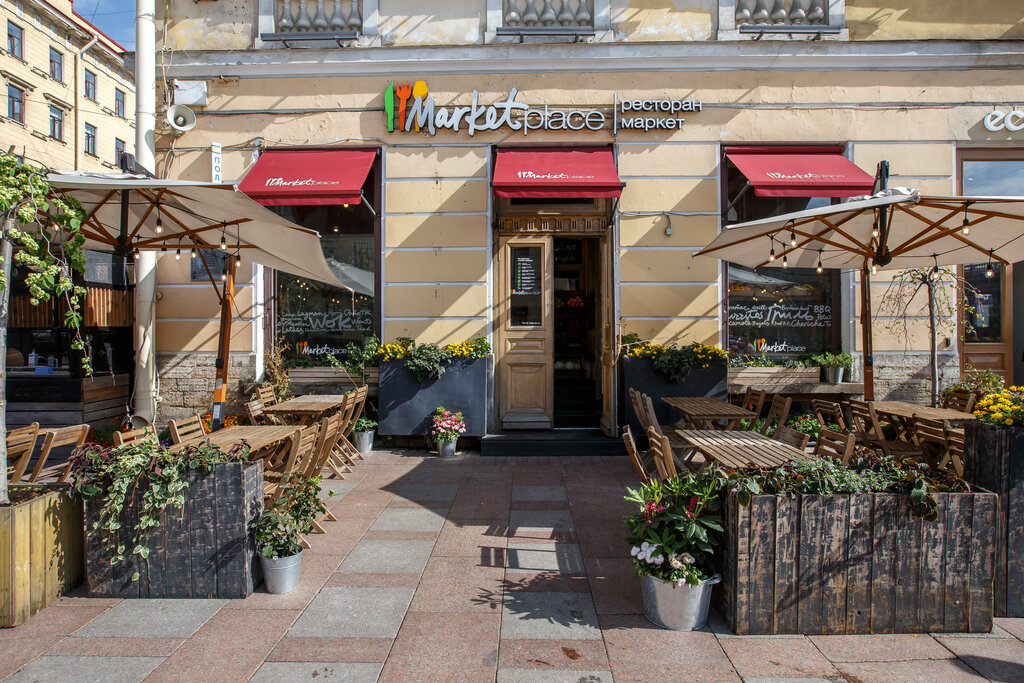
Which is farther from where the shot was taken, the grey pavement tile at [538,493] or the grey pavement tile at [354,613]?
the grey pavement tile at [538,493]

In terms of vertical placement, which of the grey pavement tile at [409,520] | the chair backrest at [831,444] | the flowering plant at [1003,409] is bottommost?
the grey pavement tile at [409,520]

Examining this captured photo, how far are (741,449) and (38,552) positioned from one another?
485 cm

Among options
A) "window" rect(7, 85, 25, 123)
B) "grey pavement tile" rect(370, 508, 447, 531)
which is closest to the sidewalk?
"grey pavement tile" rect(370, 508, 447, 531)

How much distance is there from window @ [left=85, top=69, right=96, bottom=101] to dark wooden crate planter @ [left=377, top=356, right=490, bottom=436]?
29.0 meters

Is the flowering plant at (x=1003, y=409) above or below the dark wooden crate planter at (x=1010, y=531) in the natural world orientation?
above

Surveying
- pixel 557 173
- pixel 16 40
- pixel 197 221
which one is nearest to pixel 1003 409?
pixel 557 173

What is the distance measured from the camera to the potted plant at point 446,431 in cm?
797

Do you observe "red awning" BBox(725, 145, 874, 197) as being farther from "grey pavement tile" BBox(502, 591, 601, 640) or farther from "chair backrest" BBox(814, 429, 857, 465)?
"grey pavement tile" BBox(502, 591, 601, 640)

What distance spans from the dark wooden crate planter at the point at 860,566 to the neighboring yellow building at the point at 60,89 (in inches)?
1035

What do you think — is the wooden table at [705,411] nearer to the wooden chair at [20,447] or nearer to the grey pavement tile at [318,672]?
the grey pavement tile at [318,672]

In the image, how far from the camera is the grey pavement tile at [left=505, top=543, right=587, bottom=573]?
433 centimetres

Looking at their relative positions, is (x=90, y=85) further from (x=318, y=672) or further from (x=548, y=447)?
(x=318, y=672)

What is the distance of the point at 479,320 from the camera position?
8.59m

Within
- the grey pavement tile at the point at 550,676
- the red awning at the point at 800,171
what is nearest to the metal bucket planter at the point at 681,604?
the grey pavement tile at the point at 550,676
